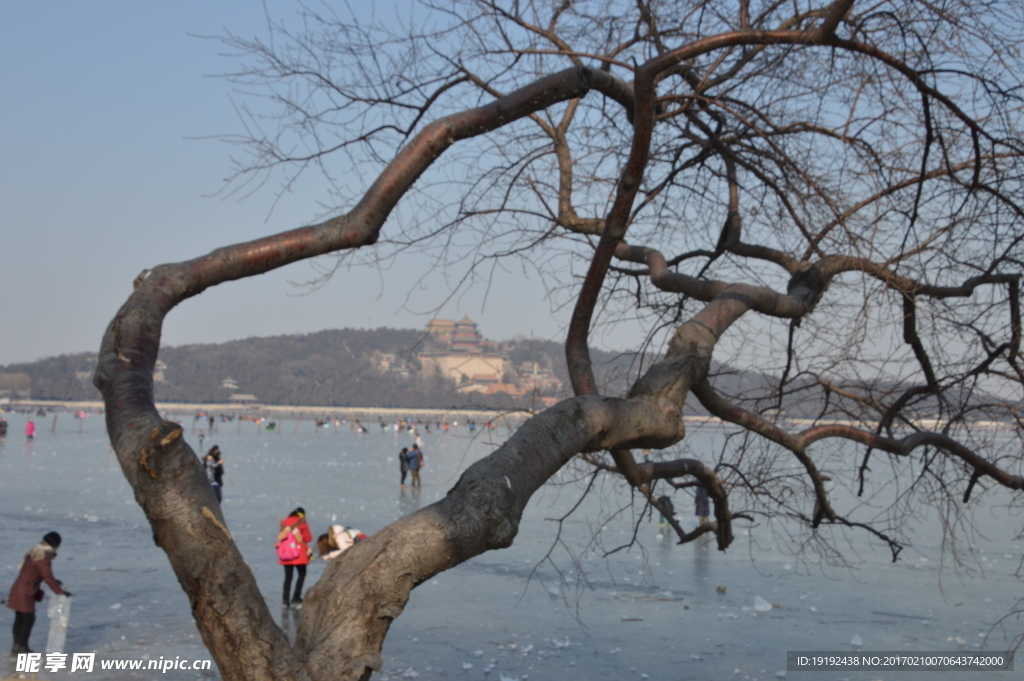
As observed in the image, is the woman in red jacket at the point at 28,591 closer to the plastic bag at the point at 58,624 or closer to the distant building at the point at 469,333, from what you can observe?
the plastic bag at the point at 58,624

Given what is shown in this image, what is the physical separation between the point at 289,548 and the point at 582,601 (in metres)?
3.21

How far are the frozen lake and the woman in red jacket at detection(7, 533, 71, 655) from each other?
23 centimetres

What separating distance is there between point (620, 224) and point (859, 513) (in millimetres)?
16226

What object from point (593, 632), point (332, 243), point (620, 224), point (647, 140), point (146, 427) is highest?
point (647, 140)

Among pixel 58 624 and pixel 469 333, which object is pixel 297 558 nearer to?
pixel 58 624

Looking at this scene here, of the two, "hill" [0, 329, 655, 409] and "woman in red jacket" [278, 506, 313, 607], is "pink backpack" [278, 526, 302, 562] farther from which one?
"hill" [0, 329, 655, 409]

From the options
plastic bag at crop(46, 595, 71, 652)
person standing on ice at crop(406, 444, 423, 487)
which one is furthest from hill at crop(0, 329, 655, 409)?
plastic bag at crop(46, 595, 71, 652)

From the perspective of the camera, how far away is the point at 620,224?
3.01m

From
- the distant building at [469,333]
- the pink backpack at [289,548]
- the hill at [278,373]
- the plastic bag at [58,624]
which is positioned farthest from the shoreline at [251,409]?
the plastic bag at [58,624]

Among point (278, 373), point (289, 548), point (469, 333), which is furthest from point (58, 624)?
point (278, 373)

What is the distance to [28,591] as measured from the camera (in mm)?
6465

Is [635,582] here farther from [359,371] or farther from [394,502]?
[359,371]

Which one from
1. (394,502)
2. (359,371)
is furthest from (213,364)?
(394,502)

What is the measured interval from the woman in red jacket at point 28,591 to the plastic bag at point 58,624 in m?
0.08
